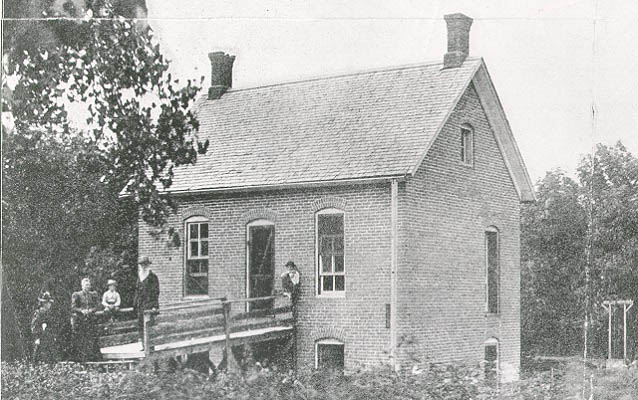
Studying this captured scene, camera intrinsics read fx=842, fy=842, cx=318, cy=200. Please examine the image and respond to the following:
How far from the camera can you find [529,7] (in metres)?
10.8

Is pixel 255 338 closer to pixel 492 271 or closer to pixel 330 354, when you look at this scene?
pixel 330 354

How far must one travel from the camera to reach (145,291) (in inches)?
435

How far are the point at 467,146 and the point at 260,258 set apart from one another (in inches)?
138

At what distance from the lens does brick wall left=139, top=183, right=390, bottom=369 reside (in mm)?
11484

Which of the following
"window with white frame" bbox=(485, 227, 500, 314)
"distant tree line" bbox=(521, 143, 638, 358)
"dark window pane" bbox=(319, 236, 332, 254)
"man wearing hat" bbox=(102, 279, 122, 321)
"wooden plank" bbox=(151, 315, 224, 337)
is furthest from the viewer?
"window with white frame" bbox=(485, 227, 500, 314)

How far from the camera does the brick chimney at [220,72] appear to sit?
10.8 metres

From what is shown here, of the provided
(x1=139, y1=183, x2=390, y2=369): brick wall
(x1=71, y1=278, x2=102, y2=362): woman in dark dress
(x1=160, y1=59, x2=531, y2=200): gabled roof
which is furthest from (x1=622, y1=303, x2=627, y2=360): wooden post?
(x1=71, y1=278, x2=102, y2=362): woman in dark dress

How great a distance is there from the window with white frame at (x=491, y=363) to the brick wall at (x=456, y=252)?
0.30 ft

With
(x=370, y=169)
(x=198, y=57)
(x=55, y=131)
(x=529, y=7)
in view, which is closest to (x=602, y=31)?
(x=529, y=7)

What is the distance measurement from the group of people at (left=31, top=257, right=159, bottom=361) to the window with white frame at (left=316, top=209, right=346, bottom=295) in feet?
7.49

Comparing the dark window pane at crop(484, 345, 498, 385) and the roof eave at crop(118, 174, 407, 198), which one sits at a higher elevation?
the roof eave at crop(118, 174, 407, 198)

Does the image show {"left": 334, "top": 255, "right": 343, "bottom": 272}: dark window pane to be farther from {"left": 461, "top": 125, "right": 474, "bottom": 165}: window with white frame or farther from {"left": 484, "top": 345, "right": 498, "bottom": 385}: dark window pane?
{"left": 484, "top": 345, "right": 498, "bottom": 385}: dark window pane

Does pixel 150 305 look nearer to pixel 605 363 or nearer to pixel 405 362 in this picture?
pixel 405 362

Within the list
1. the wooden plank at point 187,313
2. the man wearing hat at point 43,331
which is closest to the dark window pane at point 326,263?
the wooden plank at point 187,313
